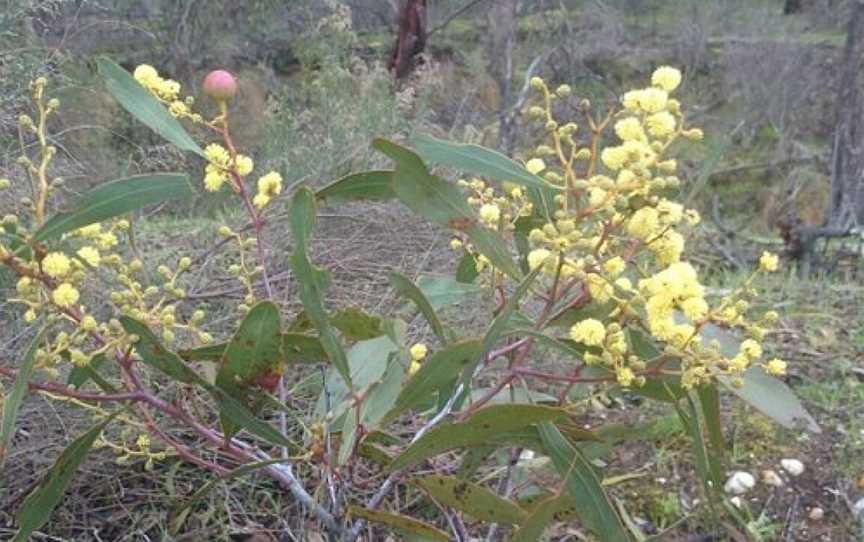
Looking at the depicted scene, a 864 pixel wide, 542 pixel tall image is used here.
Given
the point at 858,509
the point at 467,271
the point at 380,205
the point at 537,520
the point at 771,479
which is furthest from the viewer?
the point at 380,205

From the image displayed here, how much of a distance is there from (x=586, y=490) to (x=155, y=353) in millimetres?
580

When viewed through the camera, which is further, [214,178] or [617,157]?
[214,178]

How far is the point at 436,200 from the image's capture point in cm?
121

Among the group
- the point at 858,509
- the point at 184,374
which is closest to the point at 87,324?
the point at 184,374

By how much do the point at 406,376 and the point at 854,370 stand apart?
204 cm

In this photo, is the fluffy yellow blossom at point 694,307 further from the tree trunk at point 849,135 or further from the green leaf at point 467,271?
the tree trunk at point 849,135

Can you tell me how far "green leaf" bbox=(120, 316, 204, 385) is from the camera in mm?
1180

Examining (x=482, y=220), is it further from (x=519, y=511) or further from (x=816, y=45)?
(x=816, y=45)

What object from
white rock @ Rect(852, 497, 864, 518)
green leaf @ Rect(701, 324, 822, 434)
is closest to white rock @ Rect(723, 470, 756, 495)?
white rock @ Rect(852, 497, 864, 518)

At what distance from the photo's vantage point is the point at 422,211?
47.4 inches

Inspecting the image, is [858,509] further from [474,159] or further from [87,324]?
[87,324]

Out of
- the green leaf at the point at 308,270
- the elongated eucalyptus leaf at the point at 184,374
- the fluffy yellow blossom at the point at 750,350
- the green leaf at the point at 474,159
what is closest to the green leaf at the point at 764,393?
the fluffy yellow blossom at the point at 750,350

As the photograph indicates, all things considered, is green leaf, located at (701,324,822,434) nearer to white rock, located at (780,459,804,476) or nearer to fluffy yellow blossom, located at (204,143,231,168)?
fluffy yellow blossom, located at (204,143,231,168)

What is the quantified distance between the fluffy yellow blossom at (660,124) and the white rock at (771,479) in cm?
150
